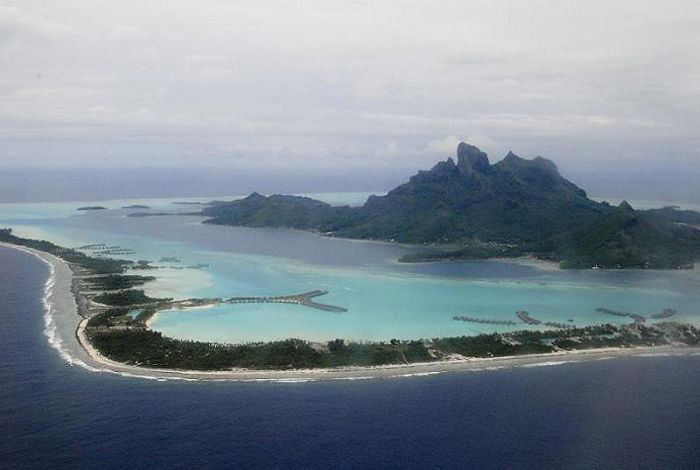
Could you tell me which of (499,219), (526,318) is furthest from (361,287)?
(499,219)

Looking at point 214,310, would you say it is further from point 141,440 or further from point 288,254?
point 288,254

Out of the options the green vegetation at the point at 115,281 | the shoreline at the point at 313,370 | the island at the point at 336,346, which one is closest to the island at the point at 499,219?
the island at the point at 336,346

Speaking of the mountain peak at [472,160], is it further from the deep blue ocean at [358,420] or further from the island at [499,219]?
the deep blue ocean at [358,420]

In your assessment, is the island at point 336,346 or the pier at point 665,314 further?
the pier at point 665,314

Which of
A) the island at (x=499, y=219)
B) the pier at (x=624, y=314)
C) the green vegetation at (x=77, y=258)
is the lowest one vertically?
the pier at (x=624, y=314)

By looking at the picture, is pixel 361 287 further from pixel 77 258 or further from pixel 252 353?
pixel 77 258
